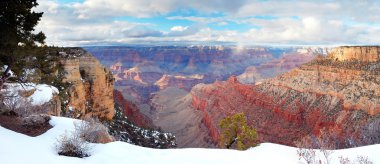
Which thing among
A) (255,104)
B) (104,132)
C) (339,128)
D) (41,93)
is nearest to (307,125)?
(339,128)

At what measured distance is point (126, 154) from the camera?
12.5m

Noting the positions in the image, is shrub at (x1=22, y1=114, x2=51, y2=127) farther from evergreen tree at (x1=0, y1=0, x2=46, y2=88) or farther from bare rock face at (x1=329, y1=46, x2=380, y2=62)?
bare rock face at (x1=329, y1=46, x2=380, y2=62)

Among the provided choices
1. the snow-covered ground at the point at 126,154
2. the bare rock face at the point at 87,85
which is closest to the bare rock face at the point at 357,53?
the bare rock face at the point at 87,85

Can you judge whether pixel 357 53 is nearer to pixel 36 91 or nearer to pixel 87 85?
pixel 87 85

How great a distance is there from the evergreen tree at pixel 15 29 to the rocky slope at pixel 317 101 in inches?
1435

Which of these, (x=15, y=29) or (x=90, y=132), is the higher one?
(x=15, y=29)

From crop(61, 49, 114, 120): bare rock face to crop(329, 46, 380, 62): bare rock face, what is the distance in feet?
160

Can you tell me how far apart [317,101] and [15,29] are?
63.0 meters

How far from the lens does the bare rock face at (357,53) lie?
68500mm

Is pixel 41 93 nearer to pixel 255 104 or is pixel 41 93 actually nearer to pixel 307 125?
pixel 307 125

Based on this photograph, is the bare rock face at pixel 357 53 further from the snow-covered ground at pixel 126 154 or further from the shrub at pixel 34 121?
the shrub at pixel 34 121

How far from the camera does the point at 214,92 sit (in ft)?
403

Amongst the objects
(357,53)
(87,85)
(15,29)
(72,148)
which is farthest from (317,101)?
(72,148)

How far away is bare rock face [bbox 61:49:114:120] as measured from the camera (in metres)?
37.7
